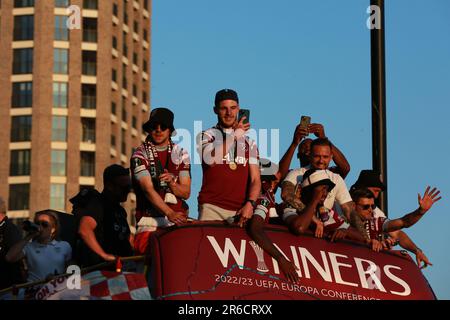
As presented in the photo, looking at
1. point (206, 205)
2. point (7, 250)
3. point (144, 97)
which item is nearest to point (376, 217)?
point (206, 205)

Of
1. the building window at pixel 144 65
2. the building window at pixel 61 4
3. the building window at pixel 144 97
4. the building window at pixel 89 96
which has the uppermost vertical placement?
the building window at pixel 61 4

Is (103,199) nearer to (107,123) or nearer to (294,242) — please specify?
(294,242)

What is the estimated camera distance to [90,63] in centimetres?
7488

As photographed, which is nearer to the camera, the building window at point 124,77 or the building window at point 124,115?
the building window at point 124,115

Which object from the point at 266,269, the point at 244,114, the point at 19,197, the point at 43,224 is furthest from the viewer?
the point at 19,197

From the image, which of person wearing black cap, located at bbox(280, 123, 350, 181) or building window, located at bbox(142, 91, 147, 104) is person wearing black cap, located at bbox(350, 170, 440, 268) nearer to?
person wearing black cap, located at bbox(280, 123, 350, 181)

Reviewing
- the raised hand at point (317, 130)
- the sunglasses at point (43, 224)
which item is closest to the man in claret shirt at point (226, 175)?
the sunglasses at point (43, 224)

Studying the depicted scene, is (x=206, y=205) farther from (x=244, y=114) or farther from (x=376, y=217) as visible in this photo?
(x=376, y=217)

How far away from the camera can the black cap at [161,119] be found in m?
8.30

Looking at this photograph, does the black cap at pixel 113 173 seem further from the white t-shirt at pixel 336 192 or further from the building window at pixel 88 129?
the building window at pixel 88 129

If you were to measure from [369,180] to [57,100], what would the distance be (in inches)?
2579

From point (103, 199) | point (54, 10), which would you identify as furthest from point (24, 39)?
point (103, 199)

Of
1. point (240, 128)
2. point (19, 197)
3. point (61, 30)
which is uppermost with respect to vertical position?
point (61, 30)

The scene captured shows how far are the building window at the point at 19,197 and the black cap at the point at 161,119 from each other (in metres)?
62.9
